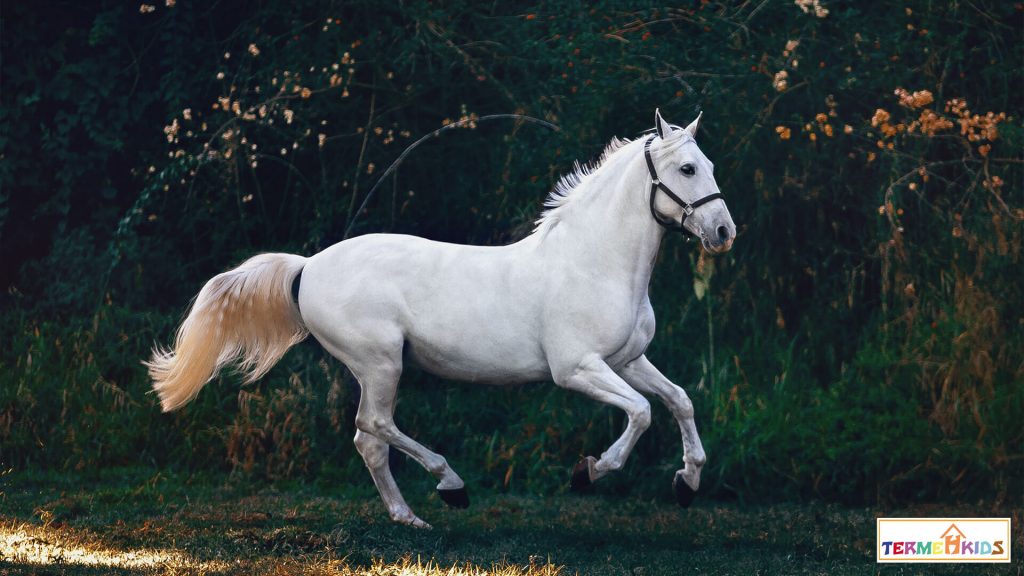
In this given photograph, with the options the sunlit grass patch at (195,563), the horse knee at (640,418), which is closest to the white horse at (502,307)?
the horse knee at (640,418)

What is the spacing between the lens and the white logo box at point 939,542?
6191 mm

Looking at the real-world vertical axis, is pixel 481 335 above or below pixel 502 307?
below

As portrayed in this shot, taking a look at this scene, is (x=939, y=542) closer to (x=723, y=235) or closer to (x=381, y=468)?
(x=723, y=235)

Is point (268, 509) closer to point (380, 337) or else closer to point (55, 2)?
point (380, 337)

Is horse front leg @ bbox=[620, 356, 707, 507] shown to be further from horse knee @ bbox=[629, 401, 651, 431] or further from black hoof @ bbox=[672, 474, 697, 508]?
horse knee @ bbox=[629, 401, 651, 431]

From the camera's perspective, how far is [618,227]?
6.31m

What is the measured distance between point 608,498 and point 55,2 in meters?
6.25

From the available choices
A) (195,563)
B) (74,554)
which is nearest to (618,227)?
(195,563)

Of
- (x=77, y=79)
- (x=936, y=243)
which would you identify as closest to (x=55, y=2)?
(x=77, y=79)

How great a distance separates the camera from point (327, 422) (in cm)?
849

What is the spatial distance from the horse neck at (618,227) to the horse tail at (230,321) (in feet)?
5.36

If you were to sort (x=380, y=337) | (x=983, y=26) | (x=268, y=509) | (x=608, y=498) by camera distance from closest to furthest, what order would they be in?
(x=380, y=337) < (x=268, y=509) < (x=608, y=498) < (x=983, y=26)

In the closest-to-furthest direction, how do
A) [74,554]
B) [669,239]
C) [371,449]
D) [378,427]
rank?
[74,554], [378,427], [371,449], [669,239]

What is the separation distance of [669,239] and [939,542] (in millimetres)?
3065
